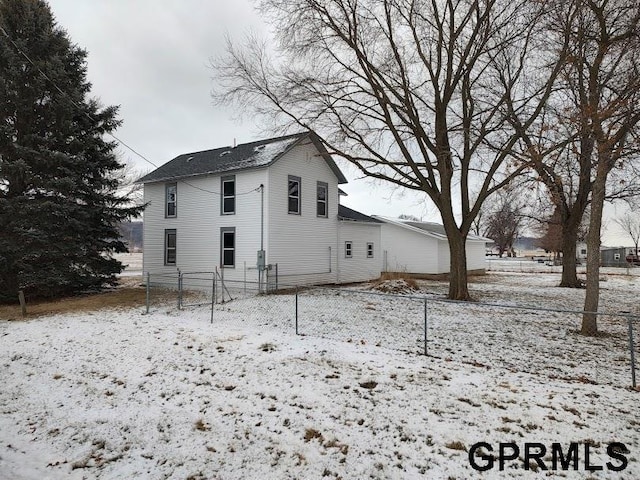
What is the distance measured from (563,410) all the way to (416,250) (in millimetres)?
26764

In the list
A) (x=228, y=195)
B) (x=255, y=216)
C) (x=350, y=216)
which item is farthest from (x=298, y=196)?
(x=350, y=216)

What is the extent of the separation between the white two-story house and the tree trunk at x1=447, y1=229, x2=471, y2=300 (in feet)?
22.4

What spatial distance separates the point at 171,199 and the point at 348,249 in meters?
10.2

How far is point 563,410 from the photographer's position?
16.2 ft

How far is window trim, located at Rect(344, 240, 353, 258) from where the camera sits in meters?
22.3

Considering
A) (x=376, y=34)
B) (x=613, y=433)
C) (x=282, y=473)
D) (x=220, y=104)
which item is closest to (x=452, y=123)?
(x=376, y=34)

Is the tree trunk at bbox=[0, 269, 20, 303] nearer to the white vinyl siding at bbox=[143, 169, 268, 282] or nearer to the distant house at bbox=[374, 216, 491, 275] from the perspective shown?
the white vinyl siding at bbox=[143, 169, 268, 282]

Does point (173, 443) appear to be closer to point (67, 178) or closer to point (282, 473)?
point (282, 473)

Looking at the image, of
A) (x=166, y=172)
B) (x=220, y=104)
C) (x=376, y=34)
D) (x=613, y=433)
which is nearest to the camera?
(x=613, y=433)

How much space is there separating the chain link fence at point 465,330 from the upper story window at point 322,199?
6584 millimetres

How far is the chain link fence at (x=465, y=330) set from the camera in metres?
6.92

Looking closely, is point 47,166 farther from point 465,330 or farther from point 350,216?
point 465,330

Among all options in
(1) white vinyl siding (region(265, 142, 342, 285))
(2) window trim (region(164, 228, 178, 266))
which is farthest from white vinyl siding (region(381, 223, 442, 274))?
(2) window trim (region(164, 228, 178, 266))

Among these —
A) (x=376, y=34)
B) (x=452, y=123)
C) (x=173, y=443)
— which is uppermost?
(x=376, y=34)
